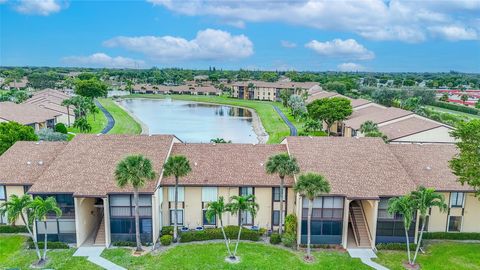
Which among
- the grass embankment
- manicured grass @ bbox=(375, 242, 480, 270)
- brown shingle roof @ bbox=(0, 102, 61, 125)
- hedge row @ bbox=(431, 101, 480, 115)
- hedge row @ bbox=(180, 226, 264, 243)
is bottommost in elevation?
manicured grass @ bbox=(375, 242, 480, 270)

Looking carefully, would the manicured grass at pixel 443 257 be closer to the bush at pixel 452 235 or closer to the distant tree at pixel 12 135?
the bush at pixel 452 235

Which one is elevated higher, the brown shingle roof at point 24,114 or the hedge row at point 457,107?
the brown shingle roof at point 24,114

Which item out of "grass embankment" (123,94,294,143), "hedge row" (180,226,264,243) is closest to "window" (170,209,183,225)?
"hedge row" (180,226,264,243)

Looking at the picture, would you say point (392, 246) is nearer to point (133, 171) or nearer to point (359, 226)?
point (359, 226)

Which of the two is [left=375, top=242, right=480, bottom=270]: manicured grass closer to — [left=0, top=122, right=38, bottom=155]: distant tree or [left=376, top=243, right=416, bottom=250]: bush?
[left=376, top=243, right=416, bottom=250]: bush

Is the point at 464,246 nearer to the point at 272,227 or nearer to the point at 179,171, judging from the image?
the point at 272,227

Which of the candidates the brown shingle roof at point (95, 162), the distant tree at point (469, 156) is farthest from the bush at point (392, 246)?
the brown shingle roof at point (95, 162)

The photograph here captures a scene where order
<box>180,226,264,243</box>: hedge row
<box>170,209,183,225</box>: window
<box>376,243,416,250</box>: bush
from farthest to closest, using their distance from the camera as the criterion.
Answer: <box>170,209,183,225</box>: window, <box>180,226,264,243</box>: hedge row, <box>376,243,416,250</box>: bush
